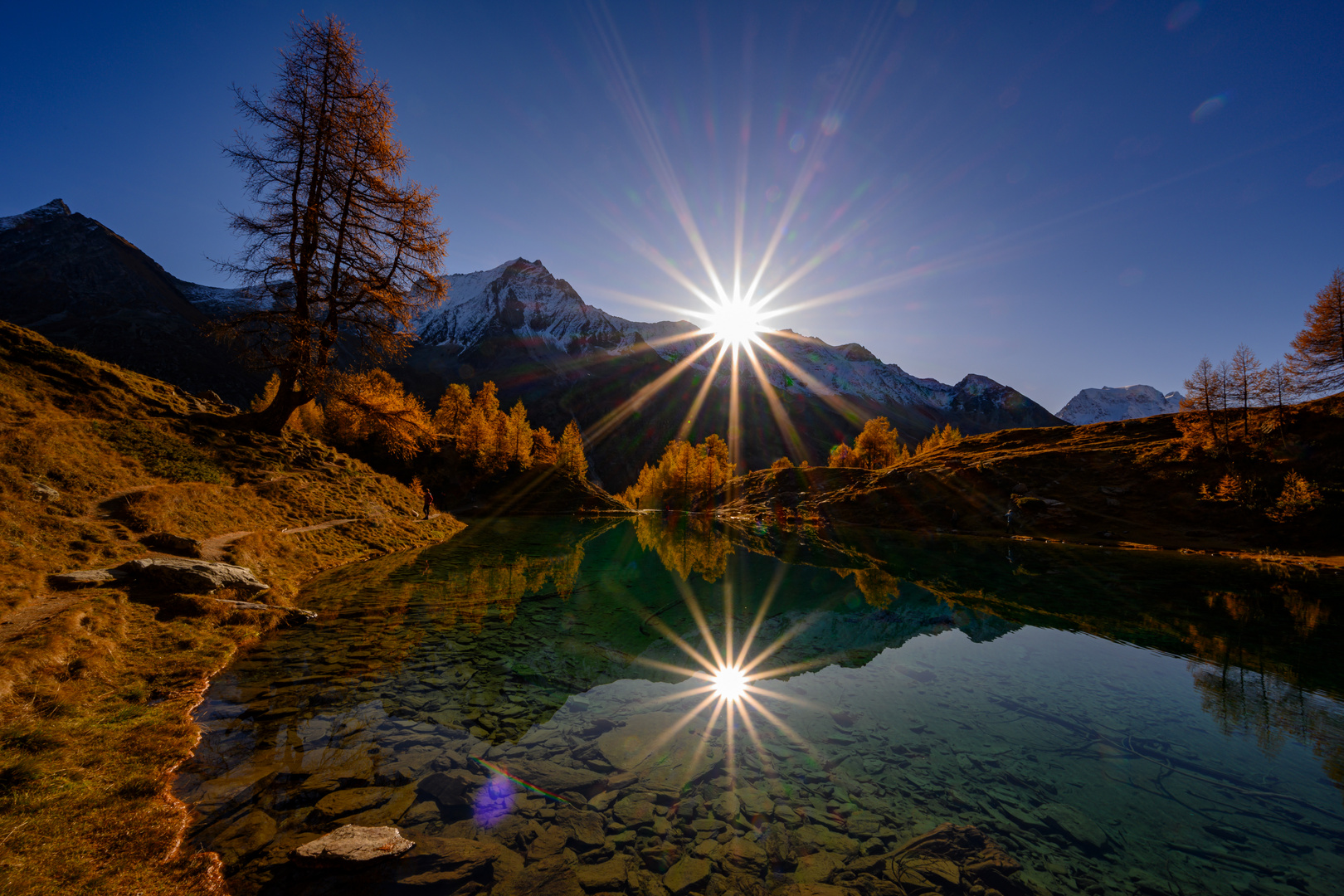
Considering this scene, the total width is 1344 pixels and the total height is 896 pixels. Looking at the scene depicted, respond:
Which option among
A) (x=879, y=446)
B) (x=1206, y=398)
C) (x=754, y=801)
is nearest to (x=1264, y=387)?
(x=1206, y=398)

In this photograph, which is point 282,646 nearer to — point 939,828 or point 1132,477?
point 939,828

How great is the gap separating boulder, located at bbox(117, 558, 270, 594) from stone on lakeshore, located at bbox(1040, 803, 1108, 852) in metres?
18.2

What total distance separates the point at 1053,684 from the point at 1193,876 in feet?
23.7

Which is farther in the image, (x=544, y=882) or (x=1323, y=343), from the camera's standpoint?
(x=1323, y=343)

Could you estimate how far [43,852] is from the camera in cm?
433

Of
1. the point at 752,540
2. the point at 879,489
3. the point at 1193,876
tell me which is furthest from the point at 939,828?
the point at 879,489

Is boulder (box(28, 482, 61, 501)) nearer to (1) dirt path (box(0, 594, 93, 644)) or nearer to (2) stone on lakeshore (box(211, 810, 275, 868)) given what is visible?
(1) dirt path (box(0, 594, 93, 644))

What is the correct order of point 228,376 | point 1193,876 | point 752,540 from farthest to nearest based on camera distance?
point 228,376, point 752,540, point 1193,876

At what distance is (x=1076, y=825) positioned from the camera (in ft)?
23.3

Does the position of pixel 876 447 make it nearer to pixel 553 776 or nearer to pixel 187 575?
pixel 553 776

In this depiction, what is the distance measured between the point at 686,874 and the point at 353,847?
3.88 meters

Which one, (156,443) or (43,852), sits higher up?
(156,443)

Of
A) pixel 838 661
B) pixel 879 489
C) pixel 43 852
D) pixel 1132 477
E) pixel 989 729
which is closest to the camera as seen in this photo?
pixel 43 852

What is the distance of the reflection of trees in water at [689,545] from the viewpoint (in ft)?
97.6
